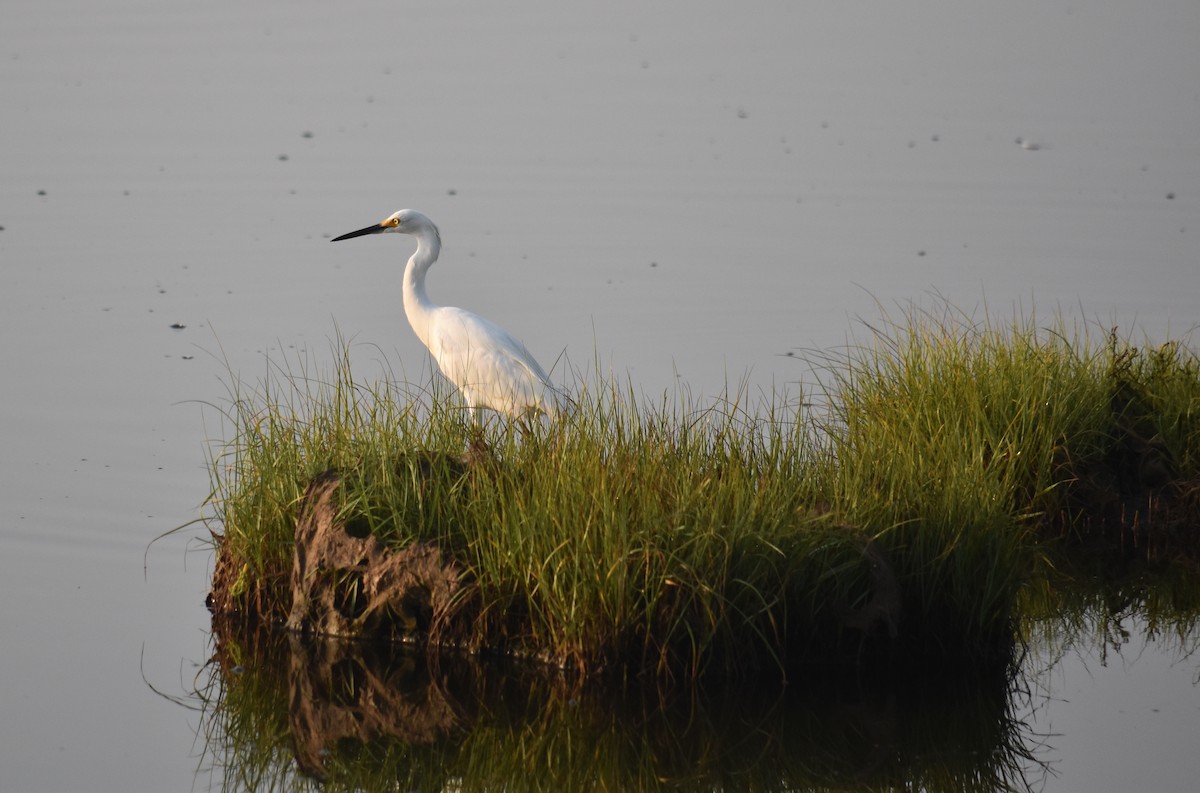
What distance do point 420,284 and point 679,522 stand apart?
13.0 feet

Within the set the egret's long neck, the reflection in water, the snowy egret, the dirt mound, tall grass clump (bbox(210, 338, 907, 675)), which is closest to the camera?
the reflection in water

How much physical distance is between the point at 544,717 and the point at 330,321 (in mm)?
6142

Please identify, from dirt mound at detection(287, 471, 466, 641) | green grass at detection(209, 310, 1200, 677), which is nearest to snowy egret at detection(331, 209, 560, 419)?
green grass at detection(209, 310, 1200, 677)

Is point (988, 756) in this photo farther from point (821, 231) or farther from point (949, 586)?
point (821, 231)

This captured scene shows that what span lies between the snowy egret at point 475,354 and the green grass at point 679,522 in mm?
1641

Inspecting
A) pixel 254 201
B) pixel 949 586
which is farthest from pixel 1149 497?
pixel 254 201

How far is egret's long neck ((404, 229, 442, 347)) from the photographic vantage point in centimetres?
946

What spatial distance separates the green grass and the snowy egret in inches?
64.6

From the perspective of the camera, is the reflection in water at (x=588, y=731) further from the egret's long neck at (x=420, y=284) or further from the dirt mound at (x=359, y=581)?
the egret's long neck at (x=420, y=284)

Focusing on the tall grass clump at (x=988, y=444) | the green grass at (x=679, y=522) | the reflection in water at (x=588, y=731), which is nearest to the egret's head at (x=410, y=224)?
the green grass at (x=679, y=522)

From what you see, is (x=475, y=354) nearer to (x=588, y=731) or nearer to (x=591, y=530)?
(x=591, y=530)

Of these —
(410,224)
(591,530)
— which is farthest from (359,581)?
(410,224)

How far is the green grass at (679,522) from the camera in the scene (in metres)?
5.95

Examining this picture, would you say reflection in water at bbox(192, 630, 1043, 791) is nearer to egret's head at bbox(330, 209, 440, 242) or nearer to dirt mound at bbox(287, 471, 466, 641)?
dirt mound at bbox(287, 471, 466, 641)
